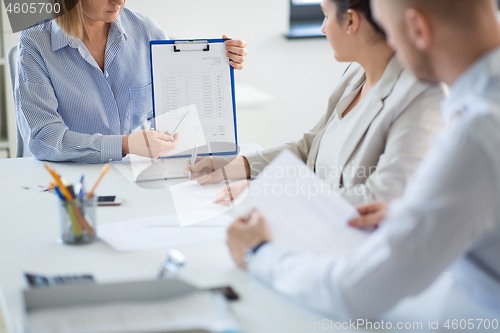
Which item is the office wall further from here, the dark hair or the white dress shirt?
the white dress shirt

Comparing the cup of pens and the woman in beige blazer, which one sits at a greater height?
the woman in beige blazer

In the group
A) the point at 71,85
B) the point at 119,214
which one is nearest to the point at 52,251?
the point at 119,214

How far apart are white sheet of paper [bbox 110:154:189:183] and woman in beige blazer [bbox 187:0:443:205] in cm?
8

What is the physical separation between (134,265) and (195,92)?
0.82 m

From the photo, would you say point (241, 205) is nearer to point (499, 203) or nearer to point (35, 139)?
point (499, 203)

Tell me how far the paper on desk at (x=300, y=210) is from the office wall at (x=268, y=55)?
6.20 feet

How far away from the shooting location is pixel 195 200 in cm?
129

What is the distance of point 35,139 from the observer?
1642 millimetres

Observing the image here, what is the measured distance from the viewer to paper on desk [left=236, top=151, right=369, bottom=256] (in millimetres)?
853

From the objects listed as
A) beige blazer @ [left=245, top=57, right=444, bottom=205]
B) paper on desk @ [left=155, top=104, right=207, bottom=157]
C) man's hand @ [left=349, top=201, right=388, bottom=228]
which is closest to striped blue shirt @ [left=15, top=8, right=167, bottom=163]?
paper on desk @ [left=155, top=104, right=207, bottom=157]

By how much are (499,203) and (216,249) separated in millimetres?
536

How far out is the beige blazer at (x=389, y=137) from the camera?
1.08m

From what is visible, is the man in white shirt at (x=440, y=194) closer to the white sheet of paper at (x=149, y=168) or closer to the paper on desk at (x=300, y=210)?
the paper on desk at (x=300, y=210)

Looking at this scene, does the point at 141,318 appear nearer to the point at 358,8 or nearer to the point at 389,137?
the point at 389,137
